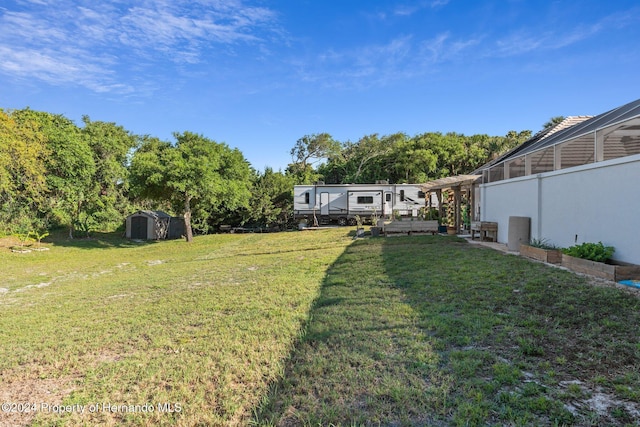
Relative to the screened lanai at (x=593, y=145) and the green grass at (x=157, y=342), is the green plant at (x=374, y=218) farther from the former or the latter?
the green grass at (x=157, y=342)

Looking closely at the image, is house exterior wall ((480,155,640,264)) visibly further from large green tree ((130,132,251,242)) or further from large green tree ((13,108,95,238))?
large green tree ((13,108,95,238))

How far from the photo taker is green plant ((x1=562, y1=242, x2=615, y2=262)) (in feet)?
18.5

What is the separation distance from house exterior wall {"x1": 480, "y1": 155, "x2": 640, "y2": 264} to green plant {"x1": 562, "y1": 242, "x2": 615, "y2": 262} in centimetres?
13

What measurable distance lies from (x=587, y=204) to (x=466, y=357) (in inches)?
210

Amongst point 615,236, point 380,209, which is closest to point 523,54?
point 615,236

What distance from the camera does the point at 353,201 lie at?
77.8 feet

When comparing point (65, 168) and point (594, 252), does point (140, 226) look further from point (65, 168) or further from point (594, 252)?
point (594, 252)

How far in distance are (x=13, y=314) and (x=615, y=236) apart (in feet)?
32.6

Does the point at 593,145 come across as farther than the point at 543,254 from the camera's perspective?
No

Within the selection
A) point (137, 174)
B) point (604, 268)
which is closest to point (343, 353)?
point (604, 268)

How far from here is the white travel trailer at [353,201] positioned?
77.5 ft

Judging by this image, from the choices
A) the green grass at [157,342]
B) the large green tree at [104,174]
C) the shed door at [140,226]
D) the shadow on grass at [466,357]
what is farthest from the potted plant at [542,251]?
Answer: the shed door at [140,226]

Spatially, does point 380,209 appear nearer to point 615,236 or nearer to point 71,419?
point 615,236

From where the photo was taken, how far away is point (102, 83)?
46.5 ft
